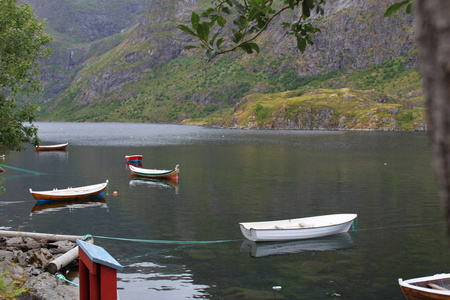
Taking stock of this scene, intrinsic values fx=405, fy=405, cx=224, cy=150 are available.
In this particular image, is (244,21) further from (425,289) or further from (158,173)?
(158,173)

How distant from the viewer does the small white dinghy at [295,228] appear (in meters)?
31.0

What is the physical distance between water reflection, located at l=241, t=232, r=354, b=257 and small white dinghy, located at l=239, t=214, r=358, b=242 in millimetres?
392

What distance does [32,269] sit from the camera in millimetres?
21609

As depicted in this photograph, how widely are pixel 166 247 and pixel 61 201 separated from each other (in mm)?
22041

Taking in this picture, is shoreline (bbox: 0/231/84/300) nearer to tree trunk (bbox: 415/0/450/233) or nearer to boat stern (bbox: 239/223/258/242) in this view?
boat stern (bbox: 239/223/258/242)

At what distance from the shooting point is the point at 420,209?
42000 mm

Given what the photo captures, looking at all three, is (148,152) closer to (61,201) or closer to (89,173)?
(89,173)

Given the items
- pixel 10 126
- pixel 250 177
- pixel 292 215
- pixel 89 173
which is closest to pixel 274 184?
pixel 250 177

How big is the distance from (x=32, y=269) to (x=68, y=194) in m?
26.2

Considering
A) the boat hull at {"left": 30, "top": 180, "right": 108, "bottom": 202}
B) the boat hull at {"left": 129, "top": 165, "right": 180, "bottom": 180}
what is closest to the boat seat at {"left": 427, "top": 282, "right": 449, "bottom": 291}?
the boat hull at {"left": 30, "top": 180, "right": 108, "bottom": 202}

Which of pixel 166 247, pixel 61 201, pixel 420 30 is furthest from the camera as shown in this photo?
pixel 61 201

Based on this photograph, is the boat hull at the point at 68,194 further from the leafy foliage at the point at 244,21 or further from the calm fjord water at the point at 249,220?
the leafy foliage at the point at 244,21

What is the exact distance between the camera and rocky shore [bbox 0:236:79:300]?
1573 cm

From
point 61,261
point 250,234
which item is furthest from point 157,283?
point 250,234
